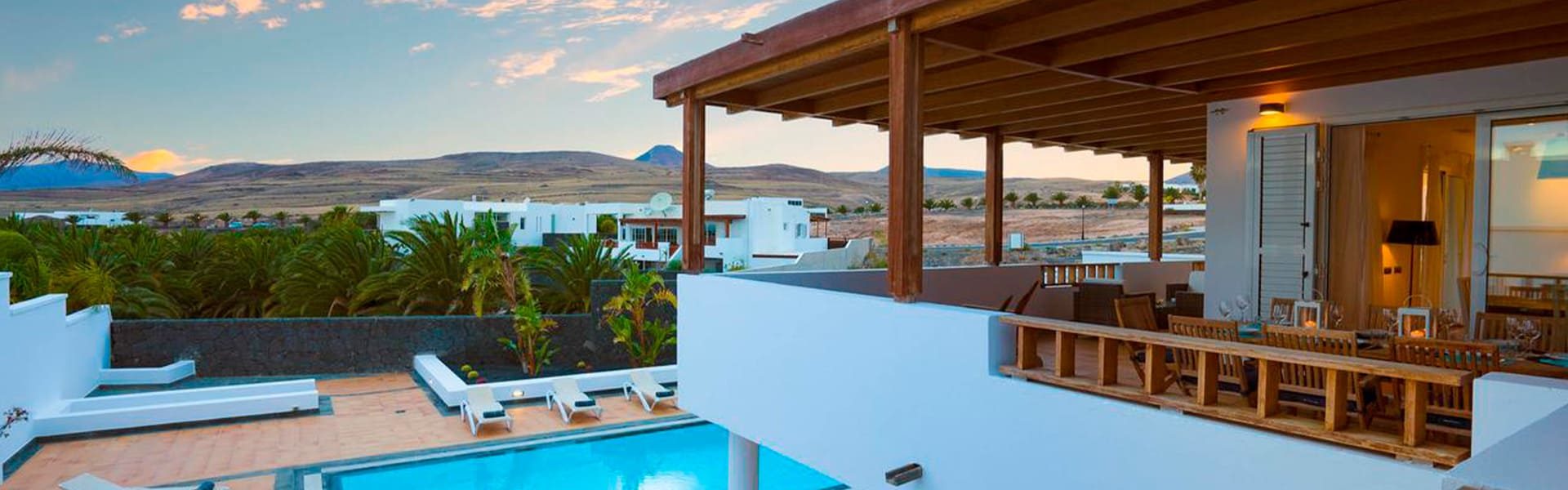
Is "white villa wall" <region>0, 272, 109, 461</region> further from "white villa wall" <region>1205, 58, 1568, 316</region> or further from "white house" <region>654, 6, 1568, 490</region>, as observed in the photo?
Answer: "white villa wall" <region>1205, 58, 1568, 316</region>

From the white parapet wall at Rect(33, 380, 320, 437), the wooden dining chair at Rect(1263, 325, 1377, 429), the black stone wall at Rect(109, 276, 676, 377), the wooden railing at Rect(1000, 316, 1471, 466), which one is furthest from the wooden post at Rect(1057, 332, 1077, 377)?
the black stone wall at Rect(109, 276, 676, 377)

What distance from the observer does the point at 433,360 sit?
1714cm

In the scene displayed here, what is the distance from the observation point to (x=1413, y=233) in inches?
335

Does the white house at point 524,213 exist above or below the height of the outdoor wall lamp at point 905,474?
above

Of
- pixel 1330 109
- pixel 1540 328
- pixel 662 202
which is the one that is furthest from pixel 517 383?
pixel 662 202

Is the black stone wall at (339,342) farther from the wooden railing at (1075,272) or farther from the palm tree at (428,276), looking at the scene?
the wooden railing at (1075,272)

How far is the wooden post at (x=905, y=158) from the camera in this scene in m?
5.99

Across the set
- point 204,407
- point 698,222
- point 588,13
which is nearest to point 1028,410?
point 698,222

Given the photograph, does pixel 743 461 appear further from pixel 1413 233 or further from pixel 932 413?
pixel 1413 233

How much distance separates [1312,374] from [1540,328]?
2.67 metres

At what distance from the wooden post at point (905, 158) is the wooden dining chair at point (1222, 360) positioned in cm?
165

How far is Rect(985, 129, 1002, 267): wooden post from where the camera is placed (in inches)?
452

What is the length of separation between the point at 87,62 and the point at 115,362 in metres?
39.4

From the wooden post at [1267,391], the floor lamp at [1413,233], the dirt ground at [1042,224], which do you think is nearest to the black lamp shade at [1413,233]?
the floor lamp at [1413,233]
